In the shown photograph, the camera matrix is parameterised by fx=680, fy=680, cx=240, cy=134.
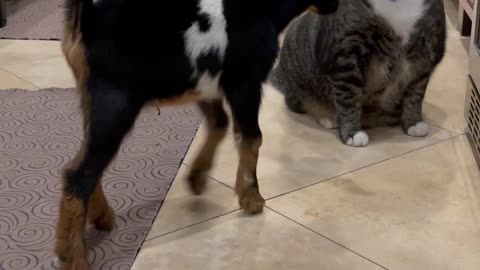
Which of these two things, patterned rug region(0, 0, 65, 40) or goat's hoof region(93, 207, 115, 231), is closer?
goat's hoof region(93, 207, 115, 231)

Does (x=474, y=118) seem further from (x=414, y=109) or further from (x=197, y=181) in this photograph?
(x=197, y=181)

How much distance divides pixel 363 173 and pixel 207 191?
440 mm

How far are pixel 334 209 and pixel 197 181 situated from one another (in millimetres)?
354

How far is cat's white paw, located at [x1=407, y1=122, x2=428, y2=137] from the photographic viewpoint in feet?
6.90

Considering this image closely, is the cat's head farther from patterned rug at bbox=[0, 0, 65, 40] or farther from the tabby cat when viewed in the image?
patterned rug at bbox=[0, 0, 65, 40]

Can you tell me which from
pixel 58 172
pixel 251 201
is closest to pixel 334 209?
pixel 251 201

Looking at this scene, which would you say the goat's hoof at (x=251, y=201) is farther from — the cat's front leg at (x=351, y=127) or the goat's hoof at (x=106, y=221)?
the cat's front leg at (x=351, y=127)

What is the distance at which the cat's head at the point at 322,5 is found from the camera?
1.59 meters

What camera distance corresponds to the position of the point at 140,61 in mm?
1312

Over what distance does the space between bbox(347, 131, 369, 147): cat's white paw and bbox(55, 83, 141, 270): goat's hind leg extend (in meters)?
0.89

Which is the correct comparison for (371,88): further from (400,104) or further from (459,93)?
(459,93)

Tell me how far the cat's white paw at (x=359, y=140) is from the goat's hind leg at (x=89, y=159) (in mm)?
886

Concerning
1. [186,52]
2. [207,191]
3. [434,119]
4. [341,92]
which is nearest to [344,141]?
[341,92]

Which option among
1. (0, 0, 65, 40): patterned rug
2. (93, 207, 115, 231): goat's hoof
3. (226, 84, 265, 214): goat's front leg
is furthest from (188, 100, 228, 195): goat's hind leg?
(0, 0, 65, 40): patterned rug
